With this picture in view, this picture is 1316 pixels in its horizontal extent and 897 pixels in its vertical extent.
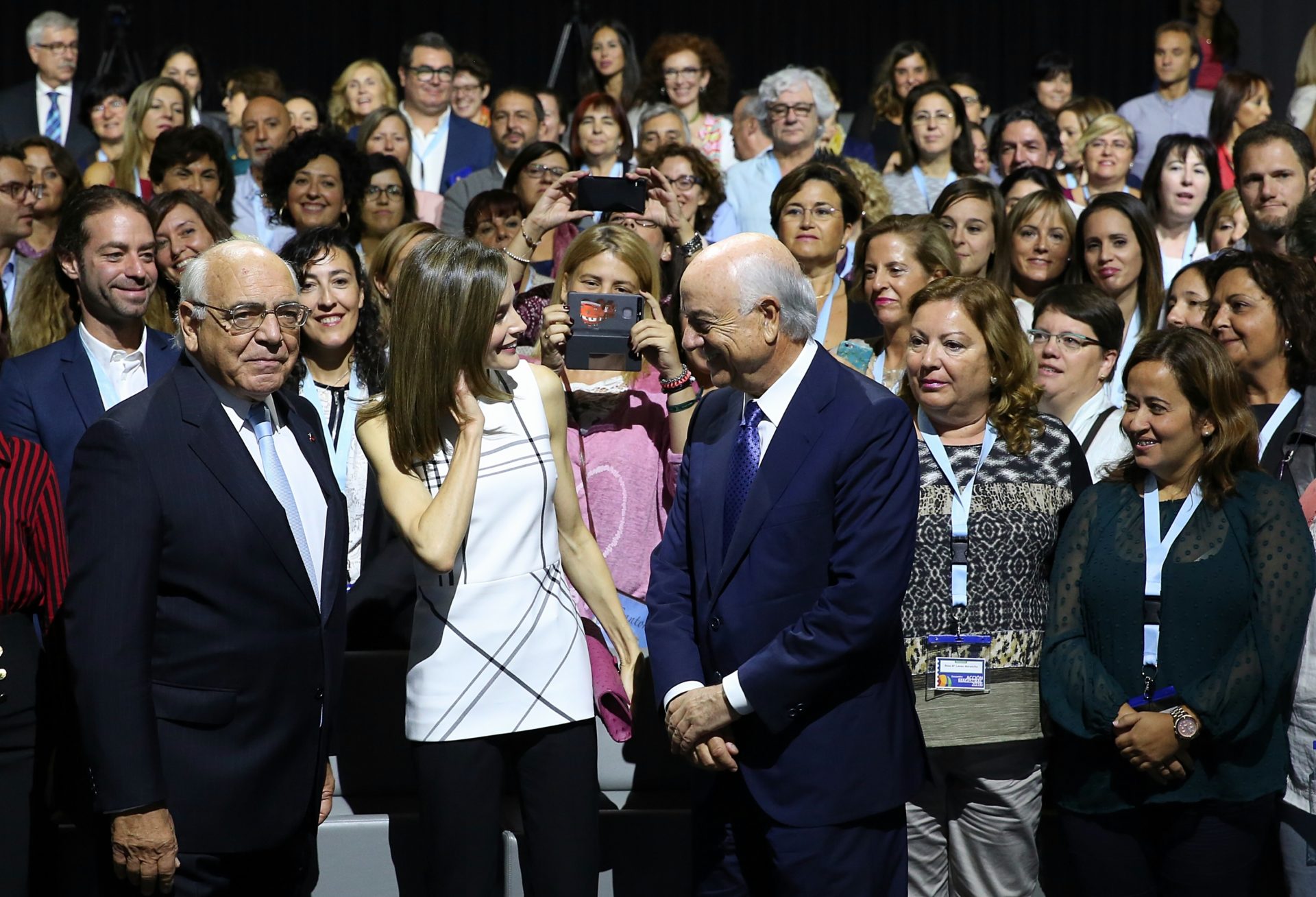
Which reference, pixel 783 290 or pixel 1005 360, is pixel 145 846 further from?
pixel 1005 360

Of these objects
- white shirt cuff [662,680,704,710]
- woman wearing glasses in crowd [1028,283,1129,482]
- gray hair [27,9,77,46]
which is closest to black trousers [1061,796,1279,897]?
Result: white shirt cuff [662,680,704,710]

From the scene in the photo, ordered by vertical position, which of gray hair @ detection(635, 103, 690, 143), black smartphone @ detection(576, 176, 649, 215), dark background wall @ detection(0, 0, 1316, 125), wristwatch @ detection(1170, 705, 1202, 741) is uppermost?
dark background wall @ detection(0, 0, 1316, 125)

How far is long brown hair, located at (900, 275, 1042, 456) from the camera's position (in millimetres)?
3326

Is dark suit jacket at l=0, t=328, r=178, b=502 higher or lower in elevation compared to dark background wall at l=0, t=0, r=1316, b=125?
lower

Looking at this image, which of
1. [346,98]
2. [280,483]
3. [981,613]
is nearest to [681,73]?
[346,98]

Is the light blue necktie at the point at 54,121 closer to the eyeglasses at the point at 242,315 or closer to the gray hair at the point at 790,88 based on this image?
the gray hair at the point at 790,88

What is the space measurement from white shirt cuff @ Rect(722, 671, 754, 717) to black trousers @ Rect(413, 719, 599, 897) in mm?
378

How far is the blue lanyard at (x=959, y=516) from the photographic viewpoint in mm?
3211

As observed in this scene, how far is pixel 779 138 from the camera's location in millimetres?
6133

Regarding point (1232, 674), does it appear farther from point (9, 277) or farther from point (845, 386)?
point (9, 277)

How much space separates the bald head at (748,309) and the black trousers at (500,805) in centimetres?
80

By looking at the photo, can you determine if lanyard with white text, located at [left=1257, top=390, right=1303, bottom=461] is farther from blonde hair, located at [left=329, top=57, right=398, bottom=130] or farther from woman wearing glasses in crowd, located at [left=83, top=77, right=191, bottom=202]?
blonde hair, located at [left=329, top=57, right=398, bottom=130]

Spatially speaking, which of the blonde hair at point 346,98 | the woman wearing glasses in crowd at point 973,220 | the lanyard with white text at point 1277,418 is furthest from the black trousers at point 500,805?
the blonde hair at point 346,98

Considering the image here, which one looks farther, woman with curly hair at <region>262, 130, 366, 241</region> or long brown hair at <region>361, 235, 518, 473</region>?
woman with curly hair at <region>262, 130, 366, 241</region>
